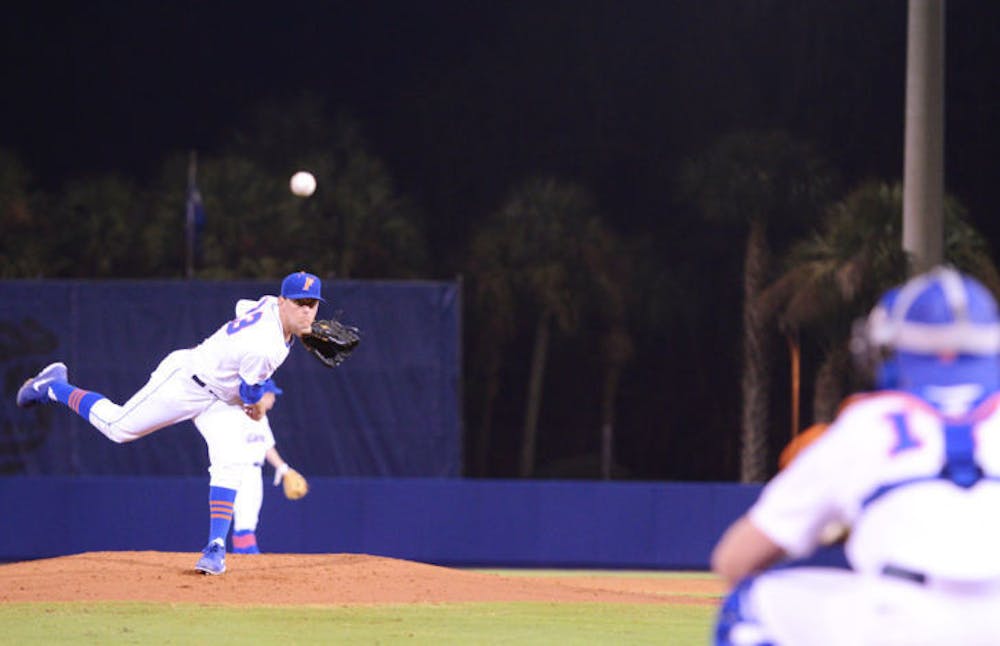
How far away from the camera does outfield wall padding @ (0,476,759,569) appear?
1808cm

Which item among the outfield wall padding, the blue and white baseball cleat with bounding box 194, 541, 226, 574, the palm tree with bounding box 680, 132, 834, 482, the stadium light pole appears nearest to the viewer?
the blue and white baseball cleat with bounding box 194, 541, 226, 574

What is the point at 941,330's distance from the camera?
3307 mm

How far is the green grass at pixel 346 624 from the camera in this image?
8062 millimetres

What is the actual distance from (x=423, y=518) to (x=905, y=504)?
49.8 ft

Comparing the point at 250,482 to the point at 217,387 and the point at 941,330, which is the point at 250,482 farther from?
the point at 941,330

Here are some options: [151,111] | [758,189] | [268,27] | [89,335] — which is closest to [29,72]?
[151,111]

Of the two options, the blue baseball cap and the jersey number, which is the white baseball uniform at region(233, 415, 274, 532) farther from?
the blue baseball cap

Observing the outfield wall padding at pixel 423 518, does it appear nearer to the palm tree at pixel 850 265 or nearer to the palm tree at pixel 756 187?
the palm tree at pixel 850 265

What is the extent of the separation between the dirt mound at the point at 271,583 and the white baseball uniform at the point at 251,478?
25 cm

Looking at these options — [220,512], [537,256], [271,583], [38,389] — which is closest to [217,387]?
[220,512]

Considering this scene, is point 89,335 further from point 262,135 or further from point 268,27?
point 268,27

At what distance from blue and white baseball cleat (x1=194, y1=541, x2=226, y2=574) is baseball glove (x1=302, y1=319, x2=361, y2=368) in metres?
1.37

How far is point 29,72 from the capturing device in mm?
60562

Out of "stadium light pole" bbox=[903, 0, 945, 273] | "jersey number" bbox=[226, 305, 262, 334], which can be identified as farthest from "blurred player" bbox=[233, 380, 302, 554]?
"stadium light pole" bbox=[903, 0, 945, 273]
